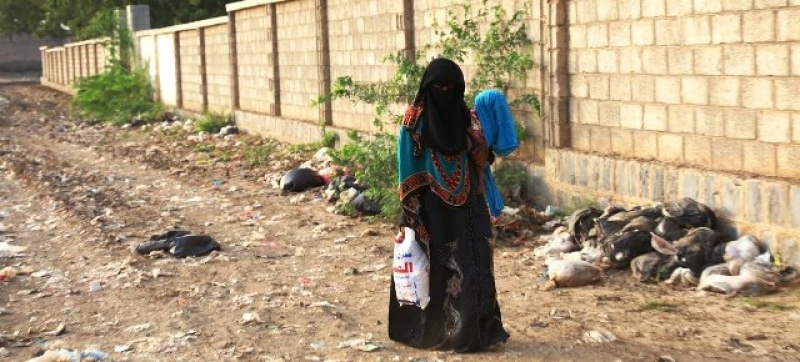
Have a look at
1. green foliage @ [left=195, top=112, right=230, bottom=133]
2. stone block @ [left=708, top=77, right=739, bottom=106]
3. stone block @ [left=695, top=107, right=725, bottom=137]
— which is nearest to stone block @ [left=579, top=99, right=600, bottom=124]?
stone block @ [left=695, top=107, right=725, bottom=137]

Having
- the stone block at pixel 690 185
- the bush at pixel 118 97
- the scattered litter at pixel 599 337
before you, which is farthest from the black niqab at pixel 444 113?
the bush at pixel 118 97

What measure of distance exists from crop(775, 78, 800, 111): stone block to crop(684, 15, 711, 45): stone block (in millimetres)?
743

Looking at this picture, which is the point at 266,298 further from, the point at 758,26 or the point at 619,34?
the point at 758,26

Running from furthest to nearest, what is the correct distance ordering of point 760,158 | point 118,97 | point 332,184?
1. point 118,97
2. point 332,184
3. point 760,158

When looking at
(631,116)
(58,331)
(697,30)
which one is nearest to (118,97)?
(631,116)

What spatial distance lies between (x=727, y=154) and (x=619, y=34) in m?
1.48

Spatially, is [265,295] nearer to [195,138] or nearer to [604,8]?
[604,8]

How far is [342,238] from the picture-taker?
9.43 meters

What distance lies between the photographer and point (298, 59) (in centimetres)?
1599

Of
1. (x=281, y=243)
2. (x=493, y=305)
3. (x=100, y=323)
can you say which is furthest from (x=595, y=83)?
(x=100, y=323)

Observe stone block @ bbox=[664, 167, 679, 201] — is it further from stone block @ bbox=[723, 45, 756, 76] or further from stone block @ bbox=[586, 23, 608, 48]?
stone block @ bbox=[586, 23, 608, 48]

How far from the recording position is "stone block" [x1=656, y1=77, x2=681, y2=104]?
7867 millimetres

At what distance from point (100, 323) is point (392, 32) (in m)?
6.47

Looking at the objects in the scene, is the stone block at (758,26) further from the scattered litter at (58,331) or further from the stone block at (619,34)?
the scattered litter at (58,331)
